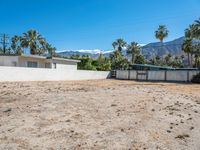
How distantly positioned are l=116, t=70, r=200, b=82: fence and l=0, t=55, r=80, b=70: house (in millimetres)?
8414

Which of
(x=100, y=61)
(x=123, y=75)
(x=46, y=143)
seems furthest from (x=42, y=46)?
(x=46, y=143)

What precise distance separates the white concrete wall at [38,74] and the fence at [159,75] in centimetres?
660

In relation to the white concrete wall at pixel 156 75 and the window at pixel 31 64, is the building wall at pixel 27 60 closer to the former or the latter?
the window at pixel 31 64

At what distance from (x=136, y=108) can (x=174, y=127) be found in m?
2.26

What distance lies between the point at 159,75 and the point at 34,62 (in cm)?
1769

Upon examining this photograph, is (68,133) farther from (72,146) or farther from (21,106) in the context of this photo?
(21,106)

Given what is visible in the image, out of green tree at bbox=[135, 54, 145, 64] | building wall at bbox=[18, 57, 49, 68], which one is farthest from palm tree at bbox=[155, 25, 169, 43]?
building wall at bbox=[18, 57, 49, 68]

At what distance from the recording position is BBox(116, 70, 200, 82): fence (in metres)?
31.6

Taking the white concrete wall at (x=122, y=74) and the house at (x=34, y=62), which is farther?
the white concrete wall at (x=122, y=74)

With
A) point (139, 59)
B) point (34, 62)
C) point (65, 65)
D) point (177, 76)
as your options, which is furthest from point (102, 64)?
point (139, 59)

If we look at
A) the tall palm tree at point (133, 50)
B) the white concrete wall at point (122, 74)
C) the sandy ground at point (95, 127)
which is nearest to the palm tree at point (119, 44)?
the tall palm tree at point (133, 50)

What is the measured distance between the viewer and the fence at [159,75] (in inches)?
1246

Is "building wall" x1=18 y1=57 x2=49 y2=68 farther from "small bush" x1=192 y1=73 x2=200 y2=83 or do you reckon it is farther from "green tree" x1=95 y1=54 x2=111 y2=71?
"small bush" x1=192 y1=73 x2=200 y2=83

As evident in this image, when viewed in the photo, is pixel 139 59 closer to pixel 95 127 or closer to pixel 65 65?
pixel 65 65
